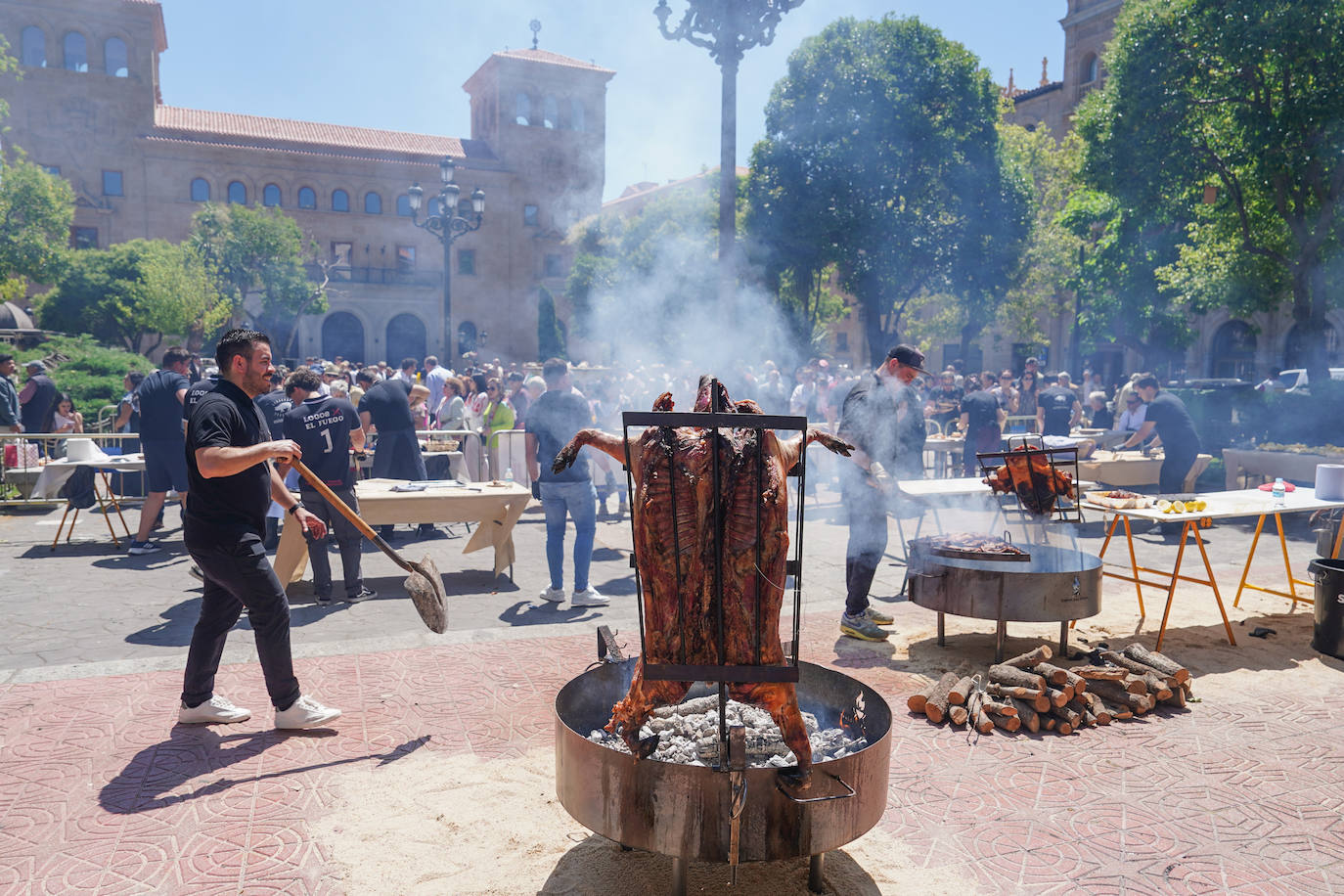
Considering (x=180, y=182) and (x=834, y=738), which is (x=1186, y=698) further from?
(x=180, y=182)

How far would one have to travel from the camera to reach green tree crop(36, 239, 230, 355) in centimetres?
3278

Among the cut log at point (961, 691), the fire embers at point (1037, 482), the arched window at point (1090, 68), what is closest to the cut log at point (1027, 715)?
the cut log at point (961, 691)

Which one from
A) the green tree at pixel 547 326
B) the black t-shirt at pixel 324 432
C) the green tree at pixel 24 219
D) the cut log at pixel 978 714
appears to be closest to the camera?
the cut log at pixel 978 714

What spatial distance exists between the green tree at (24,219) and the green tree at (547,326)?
86.6 ft

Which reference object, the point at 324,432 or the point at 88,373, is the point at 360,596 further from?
the point at 88,373

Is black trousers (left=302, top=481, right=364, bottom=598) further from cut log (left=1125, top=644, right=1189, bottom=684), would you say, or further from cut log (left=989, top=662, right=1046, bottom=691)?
cut log (left=1125, top=644, right=1189, bottom=684)

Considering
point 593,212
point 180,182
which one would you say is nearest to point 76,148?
point 180,182

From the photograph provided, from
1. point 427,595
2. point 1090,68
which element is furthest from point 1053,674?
point 1090,68

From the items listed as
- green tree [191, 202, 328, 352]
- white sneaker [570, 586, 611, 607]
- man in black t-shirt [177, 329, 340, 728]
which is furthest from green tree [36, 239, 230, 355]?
man in black t-shirt [177, 329, 340, 728]

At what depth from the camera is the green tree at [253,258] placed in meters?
38.9

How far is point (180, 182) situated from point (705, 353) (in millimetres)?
38930

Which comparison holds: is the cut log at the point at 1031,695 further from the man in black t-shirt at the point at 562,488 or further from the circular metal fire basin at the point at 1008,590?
the man in black t-shirt at the point at 562,488

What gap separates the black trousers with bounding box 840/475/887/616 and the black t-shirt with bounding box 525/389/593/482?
7.25 feet

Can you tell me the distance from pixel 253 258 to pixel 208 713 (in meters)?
40.2
